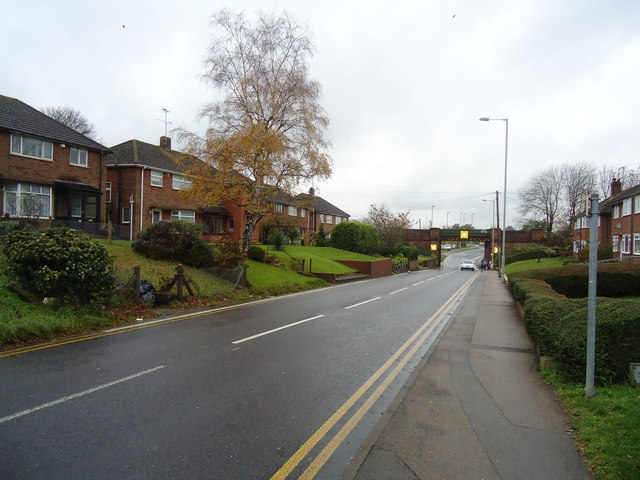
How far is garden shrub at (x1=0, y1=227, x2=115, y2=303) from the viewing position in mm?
9891

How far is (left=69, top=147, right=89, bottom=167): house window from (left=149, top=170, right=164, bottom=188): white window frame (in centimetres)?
502

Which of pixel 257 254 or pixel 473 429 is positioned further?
pixel 257 254

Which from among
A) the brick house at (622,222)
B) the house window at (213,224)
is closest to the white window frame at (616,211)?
the brick house at (622,222)

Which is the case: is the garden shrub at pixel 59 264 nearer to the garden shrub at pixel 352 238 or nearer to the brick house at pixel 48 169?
the brick house at pixel 48 169

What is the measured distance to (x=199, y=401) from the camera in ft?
18.0

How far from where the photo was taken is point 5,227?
1648cm

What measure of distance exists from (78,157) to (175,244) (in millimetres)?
12831

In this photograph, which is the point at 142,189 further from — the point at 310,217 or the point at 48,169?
the point at 310,217

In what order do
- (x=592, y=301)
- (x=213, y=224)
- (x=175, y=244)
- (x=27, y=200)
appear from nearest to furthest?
(x=592, y=301) < (x=175, y=244) < (x=27, y=200) < (x=213, y=224)

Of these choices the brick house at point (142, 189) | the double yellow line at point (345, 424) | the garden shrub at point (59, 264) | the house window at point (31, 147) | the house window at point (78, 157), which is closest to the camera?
the double yellow line at point (345, 424)

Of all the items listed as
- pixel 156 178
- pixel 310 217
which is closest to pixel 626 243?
Result: pixel 310 217

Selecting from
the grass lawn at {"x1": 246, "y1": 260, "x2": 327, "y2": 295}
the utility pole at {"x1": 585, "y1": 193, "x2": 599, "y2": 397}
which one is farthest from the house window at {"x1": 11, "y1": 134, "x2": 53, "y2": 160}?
the utility pole at {"x1": 585, "y1": 193, "x2": 599, "y2": 397}

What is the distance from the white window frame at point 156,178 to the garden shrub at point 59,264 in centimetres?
2086

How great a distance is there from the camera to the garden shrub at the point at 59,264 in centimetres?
989
